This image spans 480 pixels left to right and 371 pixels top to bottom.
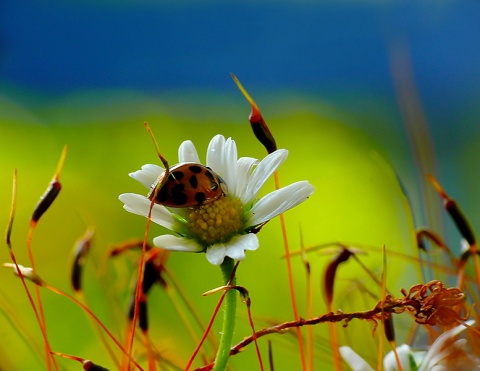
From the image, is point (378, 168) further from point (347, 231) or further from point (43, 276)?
point (43, 276)

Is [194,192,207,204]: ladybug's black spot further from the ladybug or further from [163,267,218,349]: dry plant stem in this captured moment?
[163,267,218,349]: dry plant stem

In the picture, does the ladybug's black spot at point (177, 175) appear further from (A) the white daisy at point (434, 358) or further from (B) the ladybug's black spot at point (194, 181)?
(A) the white daisy at point (434, 358)

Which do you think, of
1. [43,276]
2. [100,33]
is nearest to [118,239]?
[43,276]

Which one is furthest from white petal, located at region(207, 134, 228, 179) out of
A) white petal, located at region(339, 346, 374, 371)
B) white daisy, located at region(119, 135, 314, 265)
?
white petal, located at region(339, 346, 374, 371)

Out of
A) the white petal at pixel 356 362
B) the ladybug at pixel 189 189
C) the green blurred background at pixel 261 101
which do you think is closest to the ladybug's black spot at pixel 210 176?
the ladybug at pixel 189 189

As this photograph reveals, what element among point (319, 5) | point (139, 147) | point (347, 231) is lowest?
point (347, 231)

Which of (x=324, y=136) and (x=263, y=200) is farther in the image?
(x=324, y=136)

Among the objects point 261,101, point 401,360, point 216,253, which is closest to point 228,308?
point 216,253
